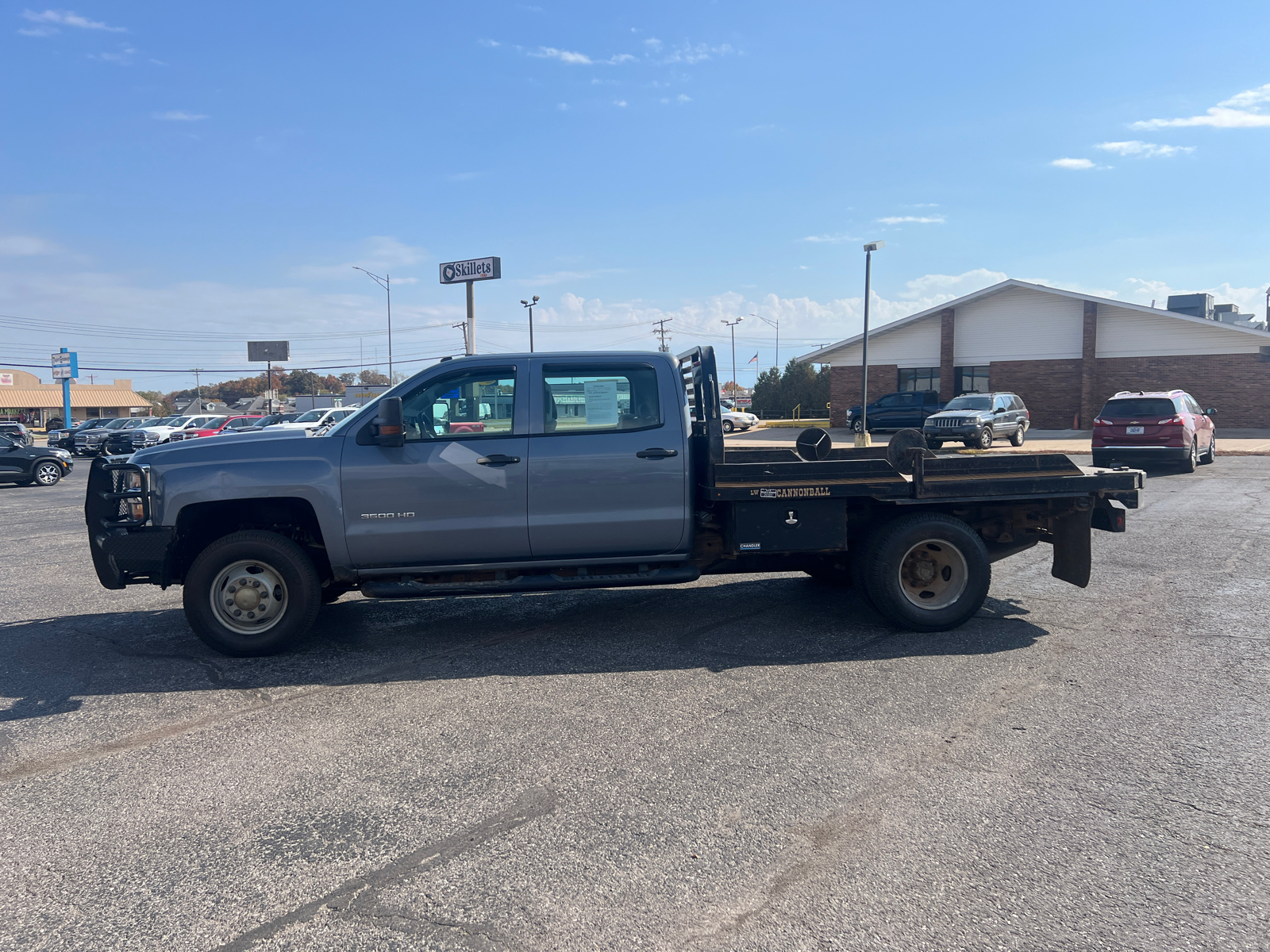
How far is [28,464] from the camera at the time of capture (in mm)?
22234

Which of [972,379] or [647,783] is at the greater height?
[972,379]

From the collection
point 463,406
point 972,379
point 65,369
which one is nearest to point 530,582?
point 463,406

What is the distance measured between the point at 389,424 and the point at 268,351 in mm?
100081

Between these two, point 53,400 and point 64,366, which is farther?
point 53,400

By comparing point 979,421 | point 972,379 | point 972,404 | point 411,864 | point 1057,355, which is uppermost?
point 1057,355

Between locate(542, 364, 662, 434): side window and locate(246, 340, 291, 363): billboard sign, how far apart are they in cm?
9563

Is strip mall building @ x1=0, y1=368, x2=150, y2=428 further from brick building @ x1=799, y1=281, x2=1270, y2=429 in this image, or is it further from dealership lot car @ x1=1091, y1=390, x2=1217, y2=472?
dealership lot car @ x1=1091, y1=390, x2=1217, y2=472

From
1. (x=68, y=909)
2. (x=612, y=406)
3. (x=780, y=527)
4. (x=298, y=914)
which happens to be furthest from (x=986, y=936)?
(x=612, y=406)

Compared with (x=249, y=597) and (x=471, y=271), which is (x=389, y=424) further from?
(x=471, y=271)

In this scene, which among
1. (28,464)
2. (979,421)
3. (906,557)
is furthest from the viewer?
(979,421)

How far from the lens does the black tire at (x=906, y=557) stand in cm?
638

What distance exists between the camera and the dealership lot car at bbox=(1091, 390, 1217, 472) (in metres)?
18.3

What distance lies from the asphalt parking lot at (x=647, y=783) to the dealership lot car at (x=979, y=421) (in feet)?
67.3

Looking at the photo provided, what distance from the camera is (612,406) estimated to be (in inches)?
249
